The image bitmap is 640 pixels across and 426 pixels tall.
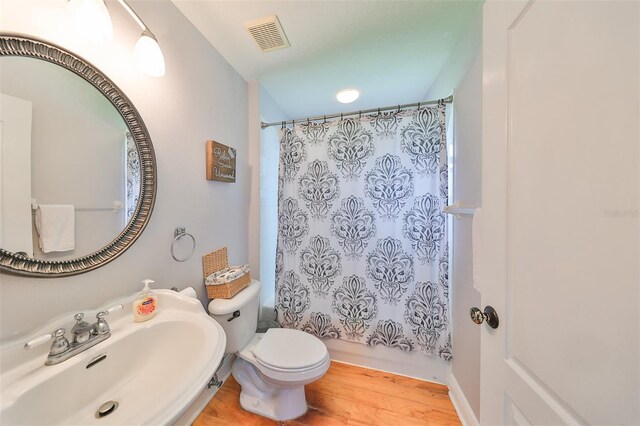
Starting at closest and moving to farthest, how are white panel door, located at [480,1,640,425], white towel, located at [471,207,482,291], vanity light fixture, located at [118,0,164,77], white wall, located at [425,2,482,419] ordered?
white panel door, located at [480,1,640,425]
vanity light fixture, located at [118,0,164,77]
white towel, located at [471,207,482,291]
white wall, located at [425,2,482,419]

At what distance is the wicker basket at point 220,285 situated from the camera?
49.1 inches

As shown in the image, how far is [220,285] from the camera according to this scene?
1250 mm

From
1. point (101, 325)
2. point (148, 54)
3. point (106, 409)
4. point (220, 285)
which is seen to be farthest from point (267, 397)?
point (148, 54)

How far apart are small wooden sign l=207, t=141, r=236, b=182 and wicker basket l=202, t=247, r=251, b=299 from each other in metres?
0.50

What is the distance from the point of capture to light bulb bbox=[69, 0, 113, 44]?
661 millimetres

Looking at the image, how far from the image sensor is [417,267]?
4.74 feet

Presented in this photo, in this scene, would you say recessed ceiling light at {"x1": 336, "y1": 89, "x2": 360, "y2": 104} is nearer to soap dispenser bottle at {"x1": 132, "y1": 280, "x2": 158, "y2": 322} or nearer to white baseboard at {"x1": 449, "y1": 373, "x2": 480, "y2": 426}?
soap dispenser bottle at {"x1": 132, "y1": 280, "x2": 158, "y2": 322}

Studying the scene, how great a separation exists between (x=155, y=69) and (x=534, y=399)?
1.63 metres

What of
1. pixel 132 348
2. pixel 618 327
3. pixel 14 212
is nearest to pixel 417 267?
pixel 618 327

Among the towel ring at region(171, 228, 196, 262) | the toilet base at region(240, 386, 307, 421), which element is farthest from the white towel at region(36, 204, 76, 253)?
the toilet base at region(240, 386, 307, 421)

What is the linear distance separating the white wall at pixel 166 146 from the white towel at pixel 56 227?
0.36 ft

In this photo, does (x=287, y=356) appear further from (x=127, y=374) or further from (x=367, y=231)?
(x=367, y=231)

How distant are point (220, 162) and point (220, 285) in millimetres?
782

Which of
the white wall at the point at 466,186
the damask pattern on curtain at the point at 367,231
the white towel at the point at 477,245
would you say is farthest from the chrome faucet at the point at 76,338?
the white wall at the point at 466,186
